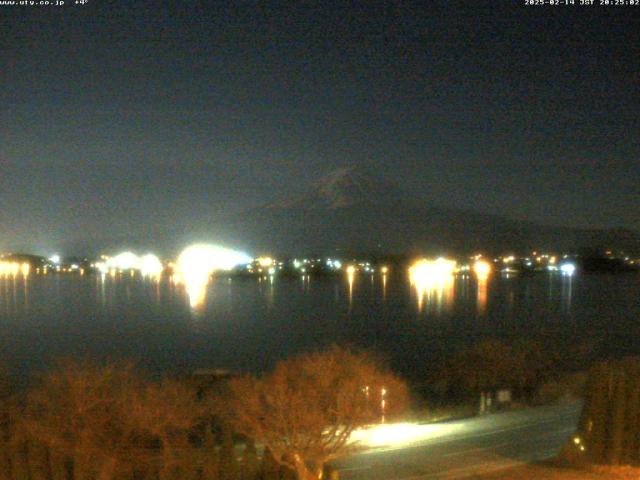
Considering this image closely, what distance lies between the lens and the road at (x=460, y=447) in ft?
27.5

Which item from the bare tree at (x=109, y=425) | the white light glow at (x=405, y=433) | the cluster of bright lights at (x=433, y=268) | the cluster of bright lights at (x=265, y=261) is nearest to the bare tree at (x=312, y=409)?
the bare tree at (x=109, y=425)

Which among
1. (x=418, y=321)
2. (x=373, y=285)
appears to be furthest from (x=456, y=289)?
(x=418, y=321)

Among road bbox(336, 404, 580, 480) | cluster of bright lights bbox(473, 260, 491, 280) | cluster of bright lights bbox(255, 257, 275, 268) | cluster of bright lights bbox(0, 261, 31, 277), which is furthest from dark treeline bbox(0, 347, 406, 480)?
cluster of bright lights bbox(0, 261, 31, 277)

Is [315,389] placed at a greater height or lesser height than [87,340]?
greater

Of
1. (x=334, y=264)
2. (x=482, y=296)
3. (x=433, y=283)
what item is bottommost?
(x=482, y=296)

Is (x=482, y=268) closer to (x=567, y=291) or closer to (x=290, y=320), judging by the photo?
(x=567, y=291)

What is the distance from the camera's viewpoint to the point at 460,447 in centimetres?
981

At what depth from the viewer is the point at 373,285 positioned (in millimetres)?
65375

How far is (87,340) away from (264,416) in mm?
27850

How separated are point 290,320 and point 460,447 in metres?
30.0

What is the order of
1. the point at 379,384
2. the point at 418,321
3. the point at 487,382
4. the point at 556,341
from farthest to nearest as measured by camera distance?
the point at 418,321 → the point at 556,341 → the point at 487,382 → the point at 379,384

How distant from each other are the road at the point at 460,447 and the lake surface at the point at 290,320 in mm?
10659

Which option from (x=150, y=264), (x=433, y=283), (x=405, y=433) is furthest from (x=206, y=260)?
(x=405, y=433)

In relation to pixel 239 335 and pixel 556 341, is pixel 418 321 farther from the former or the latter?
pixel 556 341
